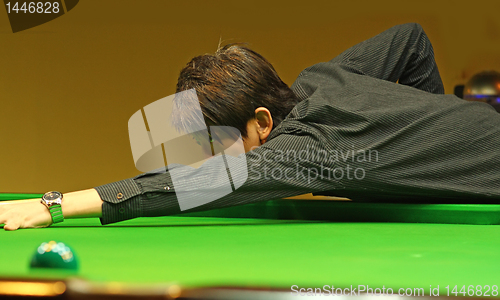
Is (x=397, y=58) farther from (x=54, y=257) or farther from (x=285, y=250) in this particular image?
(x=54, y=257)

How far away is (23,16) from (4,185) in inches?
74.6

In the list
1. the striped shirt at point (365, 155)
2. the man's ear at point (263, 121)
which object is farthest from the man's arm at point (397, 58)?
the man's ear at point (263, 121)

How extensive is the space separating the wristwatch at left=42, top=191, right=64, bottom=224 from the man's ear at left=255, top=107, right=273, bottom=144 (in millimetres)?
847

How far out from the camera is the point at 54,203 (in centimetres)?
158

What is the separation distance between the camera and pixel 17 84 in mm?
5418

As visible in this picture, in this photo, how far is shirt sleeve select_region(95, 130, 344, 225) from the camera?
63.7 inches

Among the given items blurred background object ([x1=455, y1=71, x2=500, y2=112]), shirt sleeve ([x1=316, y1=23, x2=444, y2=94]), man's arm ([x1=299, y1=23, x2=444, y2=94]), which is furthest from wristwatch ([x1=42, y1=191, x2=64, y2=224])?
blurred background object ([x1=455, y1=71, x2=500, y2=112])

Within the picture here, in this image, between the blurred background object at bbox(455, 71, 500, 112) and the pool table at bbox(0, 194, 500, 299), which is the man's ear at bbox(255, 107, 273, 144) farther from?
the blurred background object at bbox(455, 71, 500, 112)

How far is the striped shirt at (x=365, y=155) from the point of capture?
163 centimetres

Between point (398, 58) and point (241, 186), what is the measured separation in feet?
3.86

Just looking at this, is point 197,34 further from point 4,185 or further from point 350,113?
point 350,113

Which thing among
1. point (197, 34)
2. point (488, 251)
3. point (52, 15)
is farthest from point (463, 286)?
point (52, 15)

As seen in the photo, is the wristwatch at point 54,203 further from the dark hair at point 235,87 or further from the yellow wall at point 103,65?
the yellow wall at point 103,65

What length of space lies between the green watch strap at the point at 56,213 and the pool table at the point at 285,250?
0.24 feet
